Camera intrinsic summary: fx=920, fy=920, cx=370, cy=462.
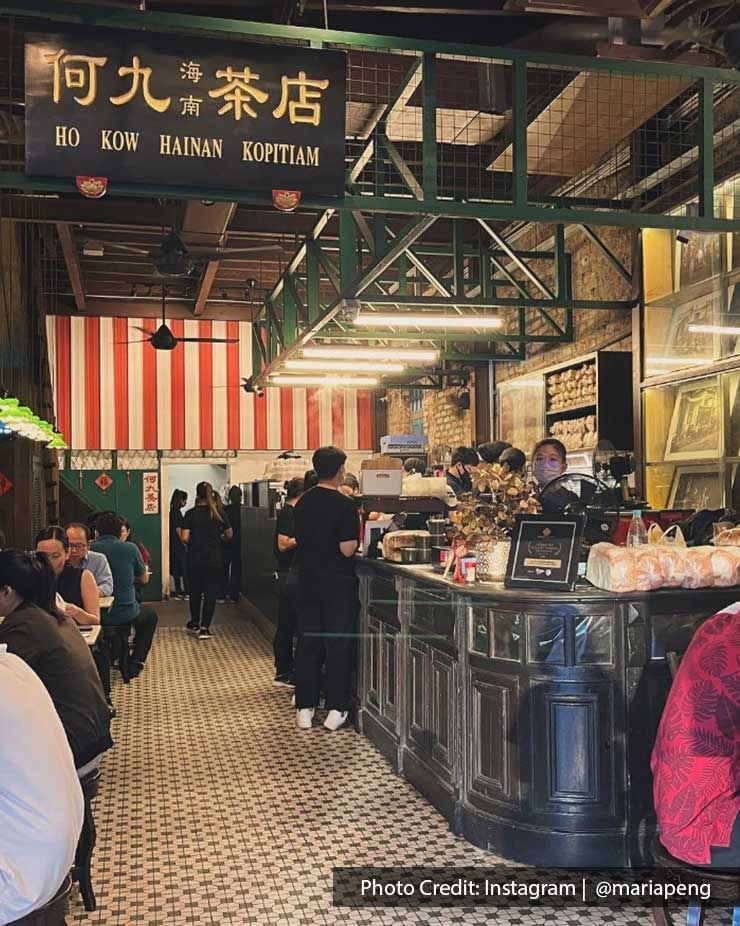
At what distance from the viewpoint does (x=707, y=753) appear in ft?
8.18

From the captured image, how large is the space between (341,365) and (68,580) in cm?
→ 423

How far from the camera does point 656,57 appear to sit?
5016 millimetres

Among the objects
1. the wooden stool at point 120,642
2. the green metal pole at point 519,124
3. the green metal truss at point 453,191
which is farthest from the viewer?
the wooden stool at point 120,642

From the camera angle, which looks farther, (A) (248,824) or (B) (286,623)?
(B) (286,623)

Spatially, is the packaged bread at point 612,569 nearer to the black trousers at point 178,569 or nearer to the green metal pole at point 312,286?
the green metal pole at point 312,286

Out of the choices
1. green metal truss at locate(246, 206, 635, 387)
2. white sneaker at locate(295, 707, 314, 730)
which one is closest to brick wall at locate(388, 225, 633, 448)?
green metal truss at locate(246, 206, 635, 387)

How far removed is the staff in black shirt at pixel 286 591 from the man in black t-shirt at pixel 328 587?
40.7 inches

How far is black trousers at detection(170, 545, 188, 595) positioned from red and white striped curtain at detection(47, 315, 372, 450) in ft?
5.79

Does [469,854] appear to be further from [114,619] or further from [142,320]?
[142,320]

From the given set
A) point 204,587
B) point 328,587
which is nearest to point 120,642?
point 328,587

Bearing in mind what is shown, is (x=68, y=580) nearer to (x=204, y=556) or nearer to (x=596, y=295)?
(x=204, y=556)

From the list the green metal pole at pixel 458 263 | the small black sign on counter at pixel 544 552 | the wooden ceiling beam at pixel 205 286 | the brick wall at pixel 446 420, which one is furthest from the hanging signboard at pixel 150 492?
the small black sign on counter at pixel 544 552

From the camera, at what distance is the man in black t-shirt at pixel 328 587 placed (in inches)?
235

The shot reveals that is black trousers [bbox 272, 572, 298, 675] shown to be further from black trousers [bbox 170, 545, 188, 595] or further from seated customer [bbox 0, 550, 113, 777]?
black trousers [bbox 170, 545, 188, 595]
